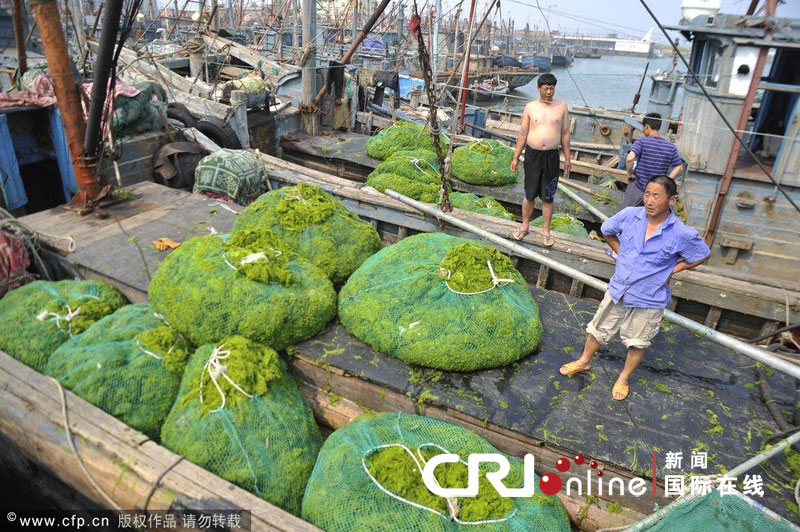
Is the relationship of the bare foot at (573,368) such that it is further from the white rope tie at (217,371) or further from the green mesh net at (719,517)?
the white rope tie at (217,371)

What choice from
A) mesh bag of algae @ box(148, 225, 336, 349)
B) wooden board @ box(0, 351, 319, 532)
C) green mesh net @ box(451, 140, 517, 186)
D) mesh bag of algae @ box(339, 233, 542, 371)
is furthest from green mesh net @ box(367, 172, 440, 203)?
wooden board @ box(0, 351, 319, 532)

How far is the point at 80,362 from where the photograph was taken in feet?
12.9

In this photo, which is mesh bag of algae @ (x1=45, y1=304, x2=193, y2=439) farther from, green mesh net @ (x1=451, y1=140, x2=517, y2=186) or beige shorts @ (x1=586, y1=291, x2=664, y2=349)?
green mesh net @ (x1=451, y1=140, x2=517, y2=186)

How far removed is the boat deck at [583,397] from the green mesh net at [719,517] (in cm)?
32

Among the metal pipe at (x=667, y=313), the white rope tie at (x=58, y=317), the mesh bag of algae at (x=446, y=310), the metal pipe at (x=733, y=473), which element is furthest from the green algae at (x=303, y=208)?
the metal pipe at (x=733, y=473)

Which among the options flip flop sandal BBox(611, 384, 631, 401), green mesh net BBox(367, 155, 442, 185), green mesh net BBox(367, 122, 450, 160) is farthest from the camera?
green mesh net BBox(367, 122, 450, 160)

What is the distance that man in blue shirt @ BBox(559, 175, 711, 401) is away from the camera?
3547 millimetres

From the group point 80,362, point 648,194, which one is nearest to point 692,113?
point 648,194

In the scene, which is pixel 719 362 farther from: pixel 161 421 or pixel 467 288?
pixel 161 421

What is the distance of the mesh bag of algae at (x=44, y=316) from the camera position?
4.25 metres

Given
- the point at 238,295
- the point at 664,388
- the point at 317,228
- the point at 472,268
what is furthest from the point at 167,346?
the point at 664,388

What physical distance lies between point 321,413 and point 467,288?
5.46 ft

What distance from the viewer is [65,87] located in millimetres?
6012

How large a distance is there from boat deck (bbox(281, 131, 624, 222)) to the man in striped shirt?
5.80 ft
